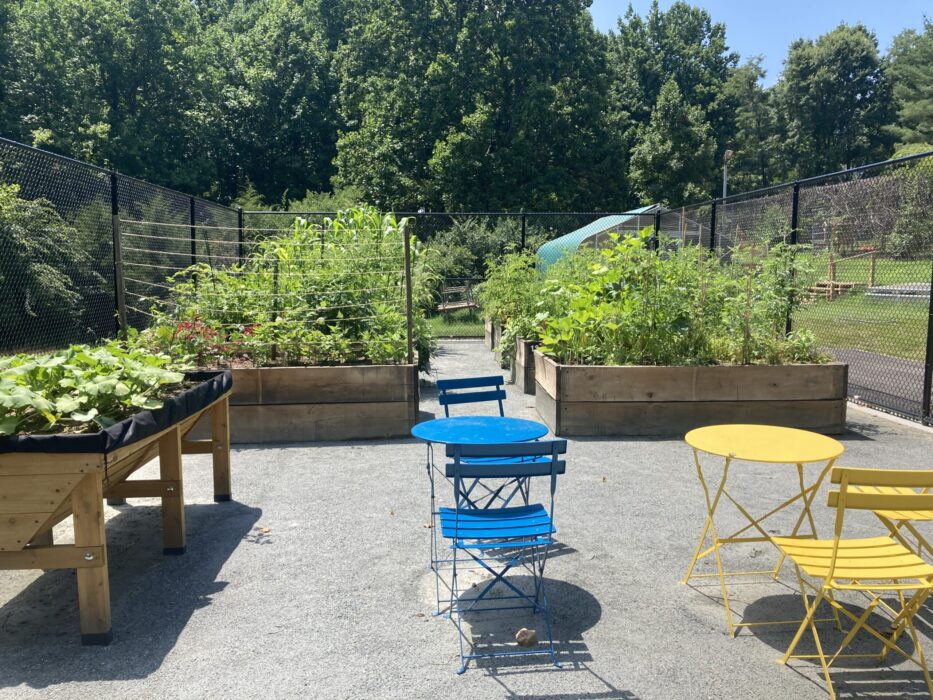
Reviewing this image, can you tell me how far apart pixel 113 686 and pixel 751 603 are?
9.91ft

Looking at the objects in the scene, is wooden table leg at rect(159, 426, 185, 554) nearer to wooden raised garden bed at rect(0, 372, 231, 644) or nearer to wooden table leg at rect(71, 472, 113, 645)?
wooden raised garden bed at rect(0, 372, 231, 644)

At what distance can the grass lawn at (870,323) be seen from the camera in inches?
314

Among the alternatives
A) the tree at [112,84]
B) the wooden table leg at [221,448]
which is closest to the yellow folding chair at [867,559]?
the wooden table leg at [221,448]

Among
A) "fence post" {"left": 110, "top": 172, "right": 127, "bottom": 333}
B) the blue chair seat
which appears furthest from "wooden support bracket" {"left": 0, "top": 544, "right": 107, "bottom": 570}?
"fence post" {"left": 110, "top": 172, "right": 127, "bottom": 333}

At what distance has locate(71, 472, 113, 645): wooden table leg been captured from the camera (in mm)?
3281

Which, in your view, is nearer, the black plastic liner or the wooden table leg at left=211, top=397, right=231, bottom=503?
the black plastic liner

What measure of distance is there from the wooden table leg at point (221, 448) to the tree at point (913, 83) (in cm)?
4888

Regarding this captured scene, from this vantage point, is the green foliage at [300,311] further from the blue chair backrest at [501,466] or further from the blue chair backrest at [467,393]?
the blue chair backrest at [501,466]

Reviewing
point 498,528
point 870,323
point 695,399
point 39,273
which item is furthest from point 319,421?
point 870,323

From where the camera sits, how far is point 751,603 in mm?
3729

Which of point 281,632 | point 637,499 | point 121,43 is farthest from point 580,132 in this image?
point 281,632

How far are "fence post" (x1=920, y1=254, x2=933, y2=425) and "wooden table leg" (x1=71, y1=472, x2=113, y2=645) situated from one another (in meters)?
7.23

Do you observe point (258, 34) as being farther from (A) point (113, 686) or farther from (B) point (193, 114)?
(A) point (113, 686)

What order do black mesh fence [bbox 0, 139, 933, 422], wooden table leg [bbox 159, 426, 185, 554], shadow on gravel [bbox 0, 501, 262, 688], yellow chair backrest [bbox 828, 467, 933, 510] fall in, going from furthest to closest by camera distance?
black mesh fence [bbox 0, 139, 933, 422], wooden table leg [bbox 159, 426, 185, 554], shadow on gravel [bbox 0, 501, 262, 688], yellow chair backrest [bbox 828, 467, 933, 510]
